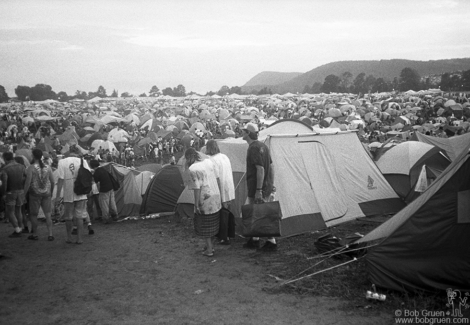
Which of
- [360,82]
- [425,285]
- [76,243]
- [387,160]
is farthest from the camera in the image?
[360,82]

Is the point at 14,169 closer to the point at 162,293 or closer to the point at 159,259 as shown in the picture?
the point at 159,259

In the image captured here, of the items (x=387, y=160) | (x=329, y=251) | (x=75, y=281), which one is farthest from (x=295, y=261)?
(x=387, y=160)

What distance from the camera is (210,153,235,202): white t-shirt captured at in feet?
19.6

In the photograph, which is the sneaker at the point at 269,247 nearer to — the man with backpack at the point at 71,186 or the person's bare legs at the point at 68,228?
the man with backpack at the point at 71,186

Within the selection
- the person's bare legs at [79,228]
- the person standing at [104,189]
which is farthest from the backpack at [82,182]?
the person standing at [104,189]

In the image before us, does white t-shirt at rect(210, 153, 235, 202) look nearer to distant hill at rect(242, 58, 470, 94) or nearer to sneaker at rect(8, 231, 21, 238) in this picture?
sneaker at rect(8, 231, 21, 238)

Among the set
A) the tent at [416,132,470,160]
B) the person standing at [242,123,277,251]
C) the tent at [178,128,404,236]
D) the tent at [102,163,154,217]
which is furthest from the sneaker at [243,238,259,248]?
the tent at [416,132,470,160]

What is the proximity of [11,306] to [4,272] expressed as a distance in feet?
4.58

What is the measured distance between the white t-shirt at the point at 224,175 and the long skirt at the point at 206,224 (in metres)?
0.44

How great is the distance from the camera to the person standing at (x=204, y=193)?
17.9ft

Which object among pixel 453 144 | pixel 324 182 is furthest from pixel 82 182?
pixel 453 144

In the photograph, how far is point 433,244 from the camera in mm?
4102

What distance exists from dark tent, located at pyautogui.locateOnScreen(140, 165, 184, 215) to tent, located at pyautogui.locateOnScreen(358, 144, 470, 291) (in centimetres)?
582

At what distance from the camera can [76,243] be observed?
6.89 m
